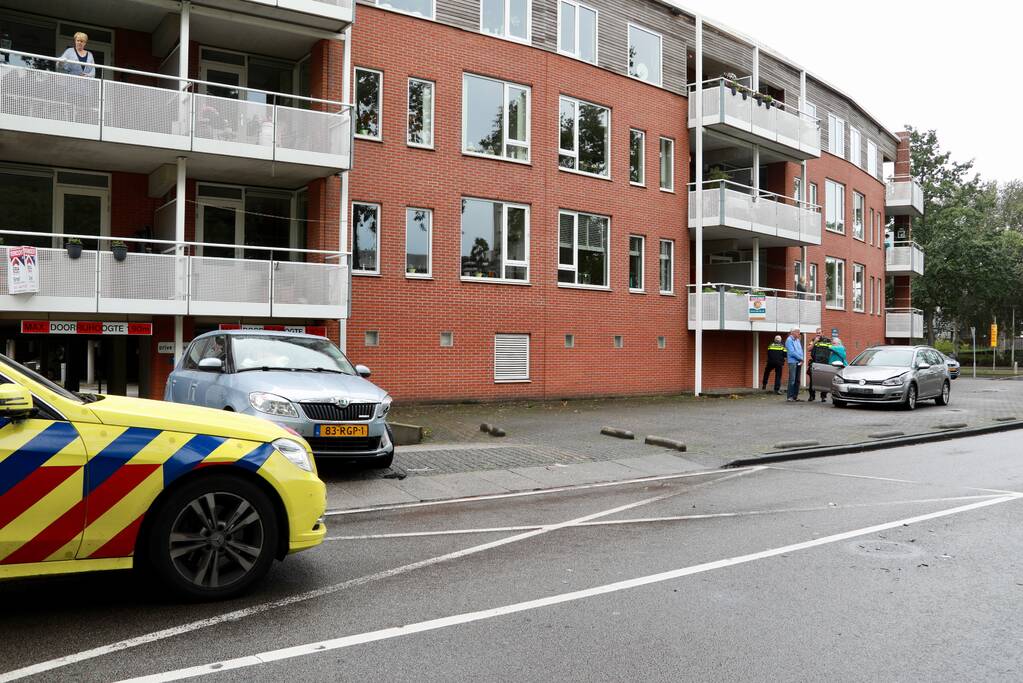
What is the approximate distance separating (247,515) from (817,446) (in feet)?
33.6

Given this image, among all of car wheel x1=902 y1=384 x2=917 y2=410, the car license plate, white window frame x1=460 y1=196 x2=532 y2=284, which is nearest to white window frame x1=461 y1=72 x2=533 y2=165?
white window frame x1=460 y1=196 x2=532 y2=284

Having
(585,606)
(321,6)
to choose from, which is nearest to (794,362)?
(321,6)

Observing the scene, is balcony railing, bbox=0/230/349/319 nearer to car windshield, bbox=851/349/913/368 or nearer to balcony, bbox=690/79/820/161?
car windshield, bbox=851/349/913/368

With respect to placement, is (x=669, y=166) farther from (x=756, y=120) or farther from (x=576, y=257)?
(x=576, y=257)

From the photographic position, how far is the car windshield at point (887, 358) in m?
21.0

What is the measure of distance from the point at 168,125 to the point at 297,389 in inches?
348

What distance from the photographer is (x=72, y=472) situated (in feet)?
14.9

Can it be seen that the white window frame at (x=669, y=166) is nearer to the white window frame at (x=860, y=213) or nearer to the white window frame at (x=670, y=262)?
the white window frame at (x=670, y=262)

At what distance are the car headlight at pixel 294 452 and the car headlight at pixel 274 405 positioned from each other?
12.3 feet

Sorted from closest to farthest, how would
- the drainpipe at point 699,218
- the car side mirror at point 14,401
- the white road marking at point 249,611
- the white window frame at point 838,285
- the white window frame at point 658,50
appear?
the white road marking at point 249,611 → the car side mirror at point 14,401 → the white window frame at point 658,50 → the drainpipe at point 699,218 → the white window frame at point 838,285

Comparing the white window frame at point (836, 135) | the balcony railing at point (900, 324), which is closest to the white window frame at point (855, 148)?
the white window frame at point (836, 135)

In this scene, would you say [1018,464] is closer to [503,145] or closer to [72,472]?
[72,472]

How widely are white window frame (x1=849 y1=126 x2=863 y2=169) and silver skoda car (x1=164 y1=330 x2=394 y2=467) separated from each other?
3126 centimetres

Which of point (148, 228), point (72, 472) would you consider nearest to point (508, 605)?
point (72, 472)
